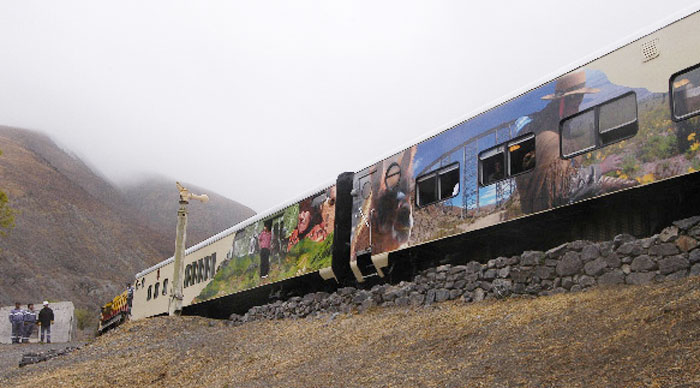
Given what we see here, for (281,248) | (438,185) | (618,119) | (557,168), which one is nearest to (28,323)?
(281,248)

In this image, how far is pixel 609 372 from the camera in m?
6.50

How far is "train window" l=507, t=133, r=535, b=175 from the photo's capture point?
10930 mm

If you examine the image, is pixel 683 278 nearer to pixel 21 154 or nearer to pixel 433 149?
pixel 433 149

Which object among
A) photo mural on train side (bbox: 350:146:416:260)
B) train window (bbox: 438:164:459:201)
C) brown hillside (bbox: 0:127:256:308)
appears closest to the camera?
train window (bbox: 438:164:459:201)

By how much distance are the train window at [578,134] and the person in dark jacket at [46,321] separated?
19.3 m

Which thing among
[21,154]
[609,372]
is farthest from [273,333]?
[21,154]

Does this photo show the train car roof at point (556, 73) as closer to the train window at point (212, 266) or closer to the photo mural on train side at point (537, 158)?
the photo mural on train side at point (537, 158)

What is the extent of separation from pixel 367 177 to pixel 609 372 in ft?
29.3

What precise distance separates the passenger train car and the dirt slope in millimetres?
1190

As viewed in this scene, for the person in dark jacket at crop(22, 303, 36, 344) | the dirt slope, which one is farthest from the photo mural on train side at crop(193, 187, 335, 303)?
the person in dark jacket at crop(22, 303, 36, 344)

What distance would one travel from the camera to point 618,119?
9.70 metres

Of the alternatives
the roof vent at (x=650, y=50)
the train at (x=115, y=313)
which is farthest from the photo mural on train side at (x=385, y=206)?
the train at (x=115, y=313)

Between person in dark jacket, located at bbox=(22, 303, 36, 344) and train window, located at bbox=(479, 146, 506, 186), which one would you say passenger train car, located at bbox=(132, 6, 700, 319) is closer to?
train window, located at bbox=(479, 146, 506, 186)

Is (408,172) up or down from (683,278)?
up
